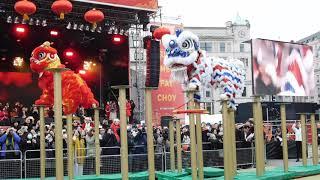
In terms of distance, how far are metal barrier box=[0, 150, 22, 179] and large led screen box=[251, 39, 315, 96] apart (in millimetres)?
11937

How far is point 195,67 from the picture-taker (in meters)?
10.9

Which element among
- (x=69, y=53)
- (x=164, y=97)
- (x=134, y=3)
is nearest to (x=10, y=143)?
(x=134, y=3)

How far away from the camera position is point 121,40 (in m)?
21.1

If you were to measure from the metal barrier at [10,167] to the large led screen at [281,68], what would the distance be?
470 inches

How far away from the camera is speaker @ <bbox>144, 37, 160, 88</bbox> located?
8545mm

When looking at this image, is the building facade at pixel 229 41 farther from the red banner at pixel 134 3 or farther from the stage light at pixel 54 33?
the red banner at pixel 134 3

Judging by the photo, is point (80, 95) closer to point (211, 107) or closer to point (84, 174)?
point (84, 174)

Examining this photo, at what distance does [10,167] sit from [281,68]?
557 inches

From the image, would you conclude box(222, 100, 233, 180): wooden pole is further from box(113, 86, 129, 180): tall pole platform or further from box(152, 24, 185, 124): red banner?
box(152, 24, 185, 124): red banner

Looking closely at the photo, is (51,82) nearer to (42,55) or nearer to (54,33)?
(42,55)

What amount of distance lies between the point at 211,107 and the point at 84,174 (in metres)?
42.2

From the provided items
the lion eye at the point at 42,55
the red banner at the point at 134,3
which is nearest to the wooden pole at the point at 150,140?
the lion eye at the point at 42,55

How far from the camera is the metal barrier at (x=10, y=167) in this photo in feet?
37.8

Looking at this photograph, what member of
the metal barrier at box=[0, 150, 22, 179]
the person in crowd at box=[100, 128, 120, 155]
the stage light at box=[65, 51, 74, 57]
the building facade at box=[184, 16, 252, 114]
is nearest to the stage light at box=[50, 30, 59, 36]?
the stage light at box=[65, 51, 74, 57]
